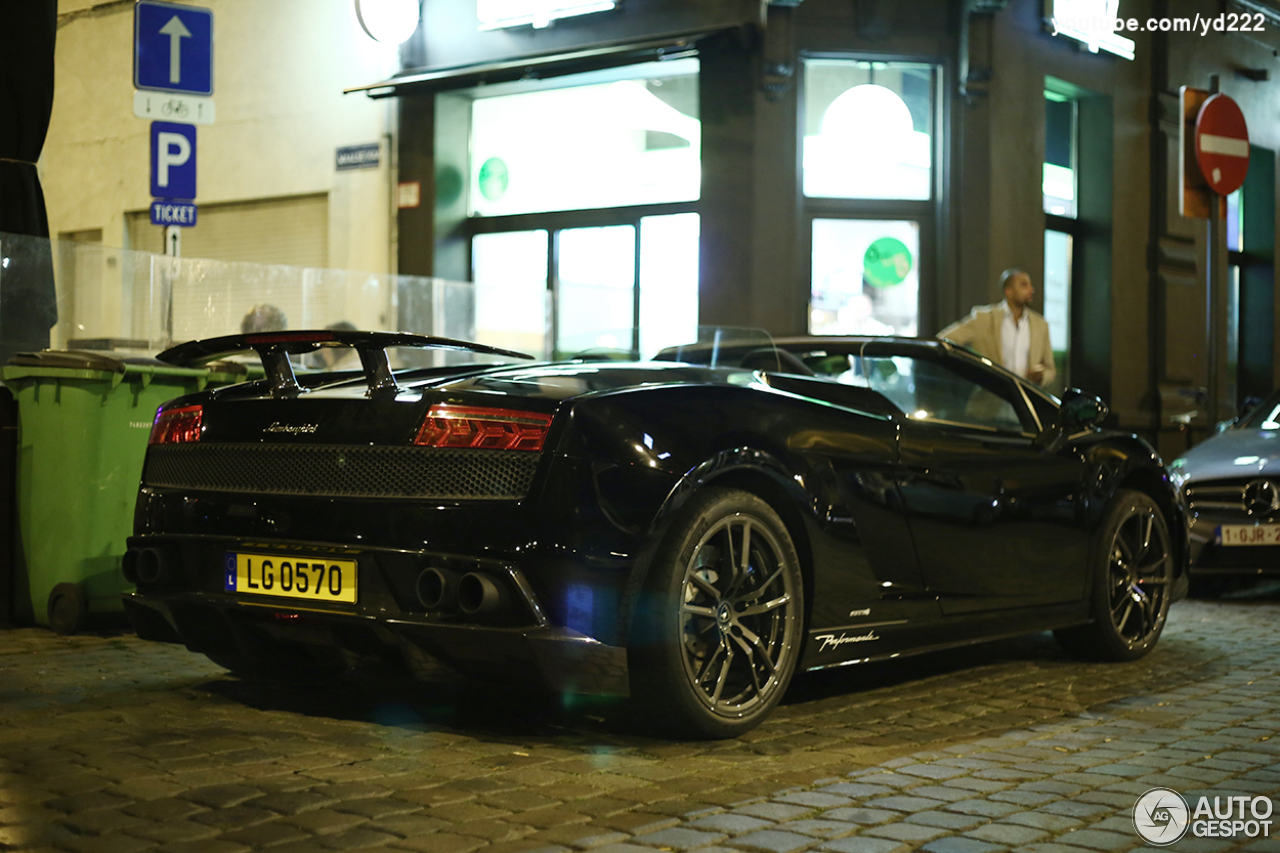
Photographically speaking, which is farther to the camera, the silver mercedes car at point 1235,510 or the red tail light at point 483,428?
the silver mercedes car at point 1235,510

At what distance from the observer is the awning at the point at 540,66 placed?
12758 mm

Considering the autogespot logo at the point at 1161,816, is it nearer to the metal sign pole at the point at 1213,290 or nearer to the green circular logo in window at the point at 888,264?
the metal sign pole at the point at 1213,290

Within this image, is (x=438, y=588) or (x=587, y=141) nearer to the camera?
(x=438, y=588)

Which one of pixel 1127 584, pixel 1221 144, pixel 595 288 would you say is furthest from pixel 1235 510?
pixel 595 288

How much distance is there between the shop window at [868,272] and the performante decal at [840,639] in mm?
8357

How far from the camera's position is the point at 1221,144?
371 inches

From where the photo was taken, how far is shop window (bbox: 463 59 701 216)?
1336 centimetres

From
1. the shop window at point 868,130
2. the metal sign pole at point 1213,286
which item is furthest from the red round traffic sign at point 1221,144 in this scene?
the shop window at point 868,130

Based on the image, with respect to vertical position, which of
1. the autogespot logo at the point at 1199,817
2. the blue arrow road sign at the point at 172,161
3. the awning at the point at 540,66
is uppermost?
the awning at the point at 540,66

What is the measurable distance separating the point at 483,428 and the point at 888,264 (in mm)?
9493

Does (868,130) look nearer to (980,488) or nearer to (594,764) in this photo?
(980,488)

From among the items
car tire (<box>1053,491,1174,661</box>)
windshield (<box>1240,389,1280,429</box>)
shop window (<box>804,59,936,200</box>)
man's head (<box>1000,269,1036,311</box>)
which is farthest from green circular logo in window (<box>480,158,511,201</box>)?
car tire (<box>1053,491,1174,661</box>)

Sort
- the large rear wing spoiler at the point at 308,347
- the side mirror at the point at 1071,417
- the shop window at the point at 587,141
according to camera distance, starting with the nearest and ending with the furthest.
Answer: the large rear wing spoiler at the point at 308,347, the side mirror at the point at 1071,417, the shop window at the point at 587,141

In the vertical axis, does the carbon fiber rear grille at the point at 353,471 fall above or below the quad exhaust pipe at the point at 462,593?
above
